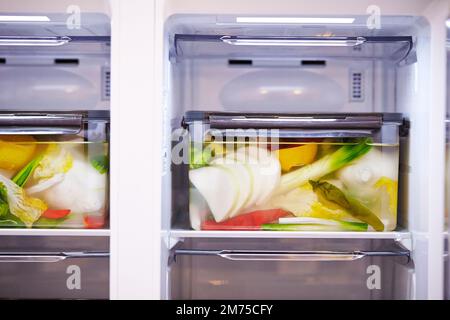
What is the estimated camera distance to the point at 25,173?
97cm

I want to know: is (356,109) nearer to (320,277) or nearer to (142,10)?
(320,277)

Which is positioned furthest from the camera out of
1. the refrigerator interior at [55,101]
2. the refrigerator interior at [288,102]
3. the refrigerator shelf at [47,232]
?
the refrigerator interior at [55,101]

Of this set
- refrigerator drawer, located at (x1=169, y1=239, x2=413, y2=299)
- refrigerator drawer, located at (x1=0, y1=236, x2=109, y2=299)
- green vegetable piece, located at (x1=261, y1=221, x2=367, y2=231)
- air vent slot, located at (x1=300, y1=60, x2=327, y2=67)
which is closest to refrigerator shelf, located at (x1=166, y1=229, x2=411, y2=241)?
green vegetable piece, located at (x1=261, y1=221, x2=367, y2=231)

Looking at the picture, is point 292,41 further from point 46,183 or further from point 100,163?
point 46,183

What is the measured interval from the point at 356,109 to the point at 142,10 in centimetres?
64

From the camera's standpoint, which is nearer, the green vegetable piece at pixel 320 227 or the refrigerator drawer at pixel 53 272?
the green vegetable piece at pixel 320 227

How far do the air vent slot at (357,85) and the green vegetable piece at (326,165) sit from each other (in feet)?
0.79

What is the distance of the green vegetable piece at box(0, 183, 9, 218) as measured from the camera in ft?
A: 3.16

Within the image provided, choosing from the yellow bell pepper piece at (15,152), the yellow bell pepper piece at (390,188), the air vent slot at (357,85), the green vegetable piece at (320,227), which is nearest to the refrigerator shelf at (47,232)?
the yellow bell pepper piece at (15,152)

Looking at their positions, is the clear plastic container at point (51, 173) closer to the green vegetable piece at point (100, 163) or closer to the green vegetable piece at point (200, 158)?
the green vegetable piece at point (100, 163)

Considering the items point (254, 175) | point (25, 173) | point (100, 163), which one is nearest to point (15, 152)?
point (25, 173)

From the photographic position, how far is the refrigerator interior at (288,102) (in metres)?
1.04

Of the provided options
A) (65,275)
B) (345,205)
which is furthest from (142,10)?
(65,275)

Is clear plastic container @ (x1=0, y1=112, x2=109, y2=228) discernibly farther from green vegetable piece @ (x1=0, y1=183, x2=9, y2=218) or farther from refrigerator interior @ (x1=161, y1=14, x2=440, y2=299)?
refrigerator interior @ (x1=161, y1=14, x2=440, y2=299)
